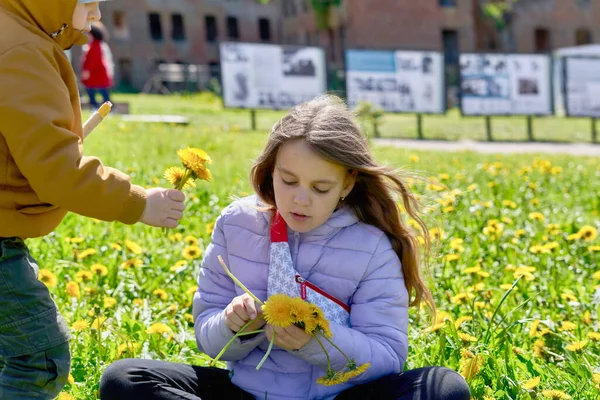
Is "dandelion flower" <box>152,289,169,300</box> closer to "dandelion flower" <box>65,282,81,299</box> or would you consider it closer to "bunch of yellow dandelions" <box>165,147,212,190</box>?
"dandelion flower" <box>65,282,81,299</box>

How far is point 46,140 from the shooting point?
5.77 ft

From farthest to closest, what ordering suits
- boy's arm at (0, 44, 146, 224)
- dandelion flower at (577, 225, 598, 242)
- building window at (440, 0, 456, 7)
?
building window at (440, 0, 456, 7) < dandelion flower at (577, 225, 598, 242) < boy's arm at (0, 44, 146, 224)

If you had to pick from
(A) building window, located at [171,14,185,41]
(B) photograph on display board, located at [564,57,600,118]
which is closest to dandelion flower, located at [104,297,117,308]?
(B) photograph on display board, located at [564,57,600,118]

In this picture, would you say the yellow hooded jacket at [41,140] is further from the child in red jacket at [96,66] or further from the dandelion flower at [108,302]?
the child in red jacket at [96,66]

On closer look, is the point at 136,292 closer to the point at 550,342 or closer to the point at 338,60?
the point at 550,342

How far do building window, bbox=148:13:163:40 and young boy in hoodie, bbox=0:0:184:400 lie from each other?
3505 centimetres

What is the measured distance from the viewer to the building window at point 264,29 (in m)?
38.8

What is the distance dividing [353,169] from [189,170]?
0.51 metres

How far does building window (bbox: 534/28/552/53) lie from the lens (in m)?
35.1

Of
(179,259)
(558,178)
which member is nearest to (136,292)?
(179,259)

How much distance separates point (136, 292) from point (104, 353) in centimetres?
71

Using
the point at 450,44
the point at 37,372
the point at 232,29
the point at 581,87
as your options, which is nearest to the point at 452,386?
the point at 37,372

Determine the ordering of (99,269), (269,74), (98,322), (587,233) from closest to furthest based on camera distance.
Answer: (98,322) → (99,269) → (587,233) → (269,74)

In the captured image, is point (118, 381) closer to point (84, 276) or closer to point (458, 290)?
point (84, 276)
